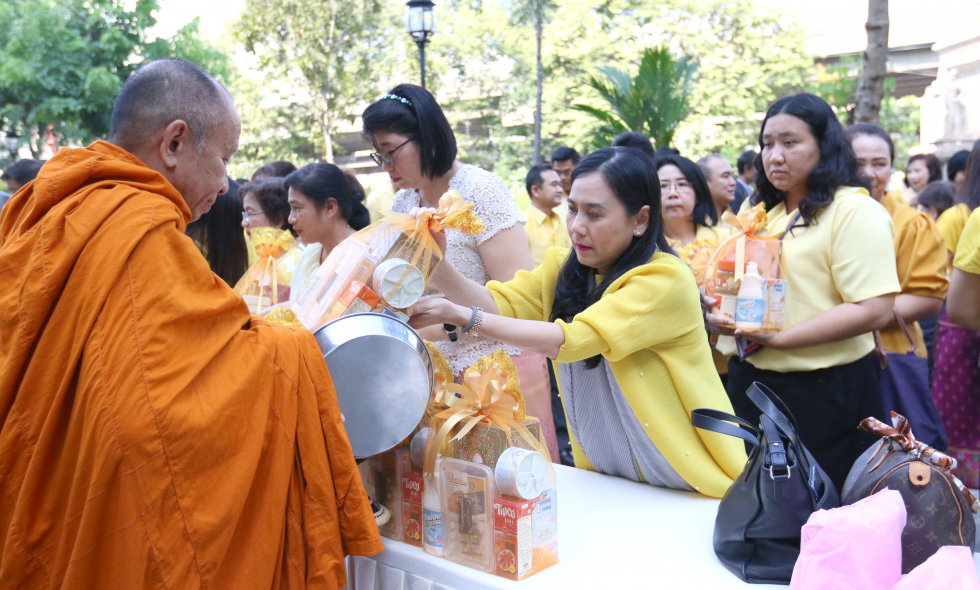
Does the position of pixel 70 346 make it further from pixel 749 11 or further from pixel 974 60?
pixel 749 11

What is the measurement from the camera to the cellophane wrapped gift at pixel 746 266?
2234 millimetres

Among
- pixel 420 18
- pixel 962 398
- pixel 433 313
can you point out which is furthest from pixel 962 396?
pixel 420 18

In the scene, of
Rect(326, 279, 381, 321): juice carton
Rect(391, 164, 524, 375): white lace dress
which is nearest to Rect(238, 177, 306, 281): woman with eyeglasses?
Rect(391, 164, 524, 375): white lace dress

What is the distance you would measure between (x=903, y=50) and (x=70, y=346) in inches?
964

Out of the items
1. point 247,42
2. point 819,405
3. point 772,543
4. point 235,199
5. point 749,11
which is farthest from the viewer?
point 749,11

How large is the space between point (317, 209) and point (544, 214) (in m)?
3.35

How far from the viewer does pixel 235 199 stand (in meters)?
3.30

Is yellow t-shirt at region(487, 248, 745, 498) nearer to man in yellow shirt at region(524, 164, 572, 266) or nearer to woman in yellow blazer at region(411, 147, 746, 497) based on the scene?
woman in yellow blazer at region(411, 147, 746, 497)

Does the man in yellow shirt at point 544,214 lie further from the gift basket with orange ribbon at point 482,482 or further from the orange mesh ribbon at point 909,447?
the orange mesh ribbon at point 909,447

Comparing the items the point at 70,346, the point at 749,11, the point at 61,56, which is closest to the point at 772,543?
the point at 70,346

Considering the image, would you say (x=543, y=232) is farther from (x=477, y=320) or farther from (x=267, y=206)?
(x=477, y=320)

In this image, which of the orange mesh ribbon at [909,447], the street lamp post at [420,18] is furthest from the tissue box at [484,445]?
the street lamp post at [420,18]

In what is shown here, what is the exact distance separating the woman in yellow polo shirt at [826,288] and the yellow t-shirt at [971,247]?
799 millimetres

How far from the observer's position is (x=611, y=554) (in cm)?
151
